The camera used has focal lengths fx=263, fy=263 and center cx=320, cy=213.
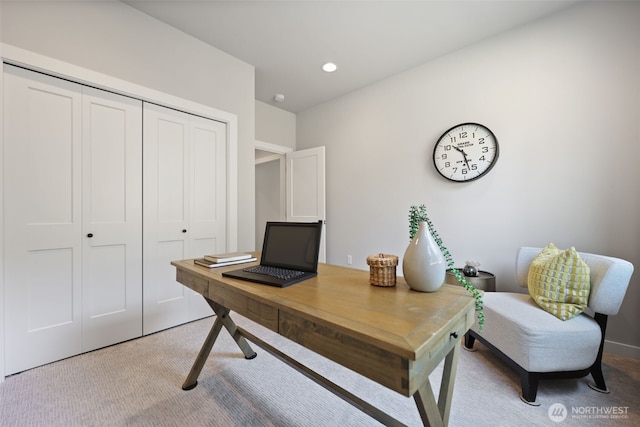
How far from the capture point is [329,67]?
305cm

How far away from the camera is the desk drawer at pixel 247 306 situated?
3.16 ft

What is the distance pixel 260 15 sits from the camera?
226 centimetres

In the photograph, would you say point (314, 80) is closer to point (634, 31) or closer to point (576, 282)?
point (634, 31)

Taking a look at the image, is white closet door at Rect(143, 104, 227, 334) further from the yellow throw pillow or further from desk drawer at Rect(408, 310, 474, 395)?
the yellow throw pillow

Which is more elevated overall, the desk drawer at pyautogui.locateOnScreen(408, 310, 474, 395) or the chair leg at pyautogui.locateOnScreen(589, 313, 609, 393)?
the desk drawer at pyautogui.locateOnScreen(408, 310, 474, 395)

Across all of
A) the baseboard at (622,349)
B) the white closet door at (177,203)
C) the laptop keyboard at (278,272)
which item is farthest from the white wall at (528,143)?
the laptop keyboard at (278,272)

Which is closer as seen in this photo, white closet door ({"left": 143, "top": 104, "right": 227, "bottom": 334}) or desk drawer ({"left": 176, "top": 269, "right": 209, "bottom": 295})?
desk drawer ({"left": 176, "top": 269, "right": 209, "bottom": 295})

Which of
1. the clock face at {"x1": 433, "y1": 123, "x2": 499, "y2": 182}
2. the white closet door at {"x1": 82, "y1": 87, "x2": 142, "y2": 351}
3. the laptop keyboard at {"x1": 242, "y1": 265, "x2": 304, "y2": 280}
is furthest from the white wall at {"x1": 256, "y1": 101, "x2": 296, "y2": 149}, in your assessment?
the laptop keyboard at {"x1": 242, "y1": 265, "x2": 304, "y2": 280}

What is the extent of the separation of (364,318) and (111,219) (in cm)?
230

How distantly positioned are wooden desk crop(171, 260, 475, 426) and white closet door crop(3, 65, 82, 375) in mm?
1532

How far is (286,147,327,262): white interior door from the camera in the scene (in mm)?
3898

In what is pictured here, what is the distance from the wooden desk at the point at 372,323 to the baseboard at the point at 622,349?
2.03 metres

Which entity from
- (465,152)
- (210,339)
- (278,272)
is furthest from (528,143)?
(210,339)

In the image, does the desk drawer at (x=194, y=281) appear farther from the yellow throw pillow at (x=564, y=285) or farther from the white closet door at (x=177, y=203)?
the yellow throw pillow at (x=564, y=285)
